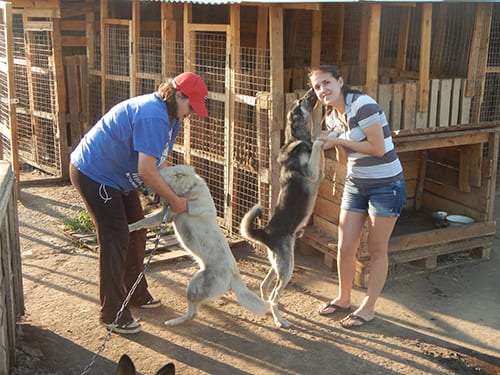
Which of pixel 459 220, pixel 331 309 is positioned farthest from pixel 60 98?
pixel 459 220

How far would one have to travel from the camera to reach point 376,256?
485 cm

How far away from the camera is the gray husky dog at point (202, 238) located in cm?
Result: 457

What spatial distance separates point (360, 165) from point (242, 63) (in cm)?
241

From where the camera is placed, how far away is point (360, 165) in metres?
4.70

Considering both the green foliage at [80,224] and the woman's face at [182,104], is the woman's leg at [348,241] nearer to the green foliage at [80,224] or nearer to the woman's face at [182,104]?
the woman's face at [182,104]

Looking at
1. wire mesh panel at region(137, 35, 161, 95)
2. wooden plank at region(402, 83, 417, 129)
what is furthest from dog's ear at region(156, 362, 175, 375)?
wire mesh panel at region(137, 35, 161, 95)

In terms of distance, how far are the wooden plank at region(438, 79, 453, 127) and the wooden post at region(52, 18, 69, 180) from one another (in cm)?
543

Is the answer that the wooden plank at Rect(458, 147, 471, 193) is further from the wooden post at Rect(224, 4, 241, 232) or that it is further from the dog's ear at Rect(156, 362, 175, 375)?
the dog's ear at Rect(156, 362, 175, 375)

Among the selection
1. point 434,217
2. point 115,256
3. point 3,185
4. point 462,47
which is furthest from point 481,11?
point 3,185

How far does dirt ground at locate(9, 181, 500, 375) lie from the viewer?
14.8ft

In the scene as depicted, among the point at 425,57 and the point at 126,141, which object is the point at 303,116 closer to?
the point at 126,141

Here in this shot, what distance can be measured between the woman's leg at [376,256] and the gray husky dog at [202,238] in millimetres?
889

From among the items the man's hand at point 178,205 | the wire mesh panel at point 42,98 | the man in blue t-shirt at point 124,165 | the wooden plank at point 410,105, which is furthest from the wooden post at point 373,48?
the wire mesh panel at point 42,98

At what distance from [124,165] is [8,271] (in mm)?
1045
